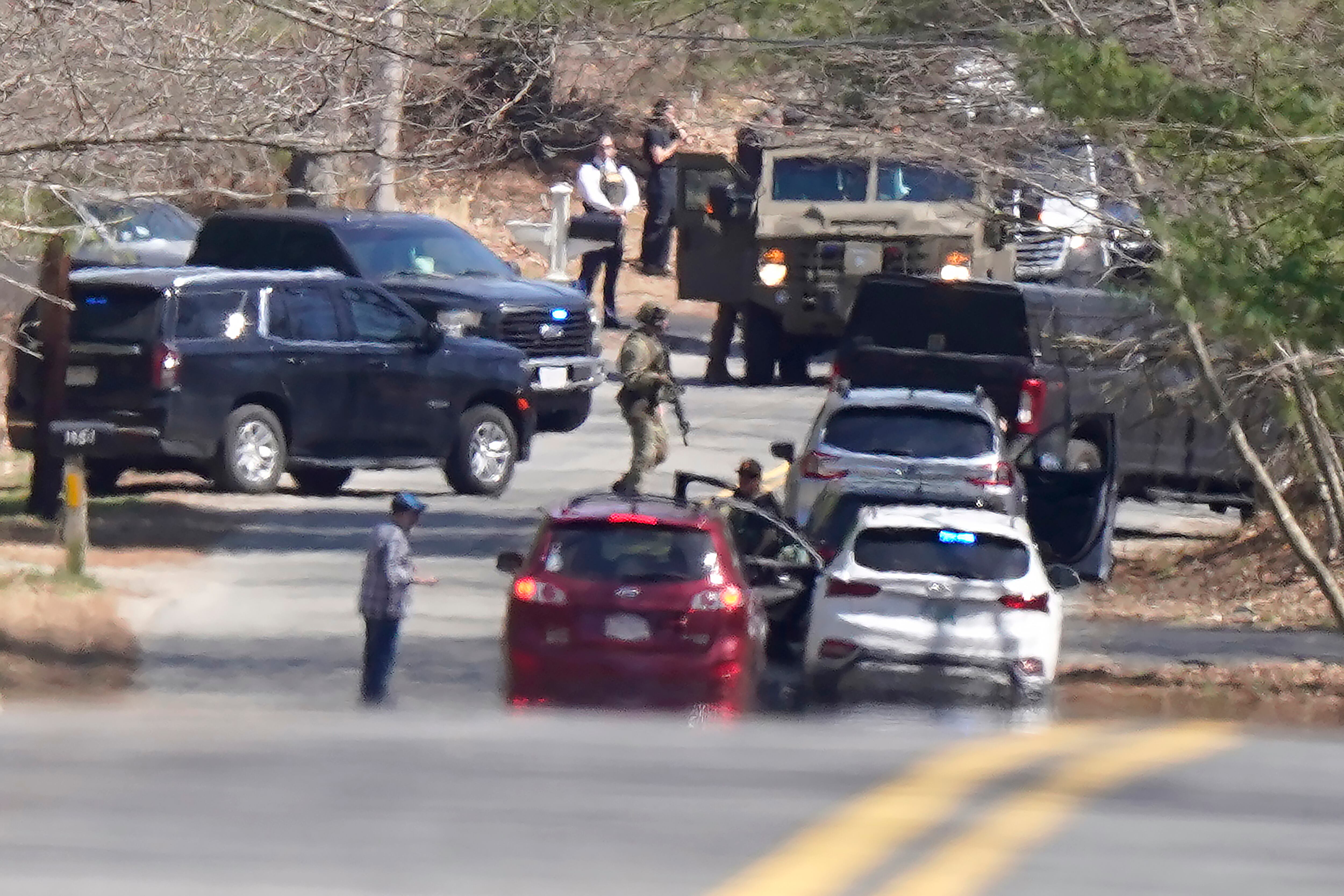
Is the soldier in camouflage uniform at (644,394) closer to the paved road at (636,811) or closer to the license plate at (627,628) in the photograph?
the license plate at (627,628)

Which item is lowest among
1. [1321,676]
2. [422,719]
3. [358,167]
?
[1321,676]

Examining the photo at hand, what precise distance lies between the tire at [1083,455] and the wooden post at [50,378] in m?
8.59

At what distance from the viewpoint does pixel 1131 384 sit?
62.5ft

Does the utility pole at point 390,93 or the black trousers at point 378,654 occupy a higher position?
the utility pole at point 390,93

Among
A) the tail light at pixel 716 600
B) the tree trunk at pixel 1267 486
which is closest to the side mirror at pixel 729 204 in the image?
the tree trunk at pixel 1267 486

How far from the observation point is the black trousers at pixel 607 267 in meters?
29.3

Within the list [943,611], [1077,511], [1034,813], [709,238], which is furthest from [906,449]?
[1034,813]

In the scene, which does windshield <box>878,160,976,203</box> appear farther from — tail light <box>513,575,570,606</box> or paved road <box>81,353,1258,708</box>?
tail light <box>513,575,570,606</box>

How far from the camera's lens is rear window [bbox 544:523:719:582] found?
39.4ft

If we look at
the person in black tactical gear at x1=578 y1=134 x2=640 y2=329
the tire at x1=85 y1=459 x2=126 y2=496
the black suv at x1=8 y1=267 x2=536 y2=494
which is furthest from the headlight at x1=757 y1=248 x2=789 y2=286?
the tire at x1=85 y1=459 x2=126 y2=496

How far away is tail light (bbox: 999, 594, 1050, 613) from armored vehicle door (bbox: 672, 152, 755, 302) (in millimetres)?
12433

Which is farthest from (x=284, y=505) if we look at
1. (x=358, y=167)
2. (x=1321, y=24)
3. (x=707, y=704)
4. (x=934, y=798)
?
(x=934, y=798)

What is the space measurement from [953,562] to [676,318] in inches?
790

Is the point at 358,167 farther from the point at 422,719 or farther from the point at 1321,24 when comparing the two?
the point at 422,719
